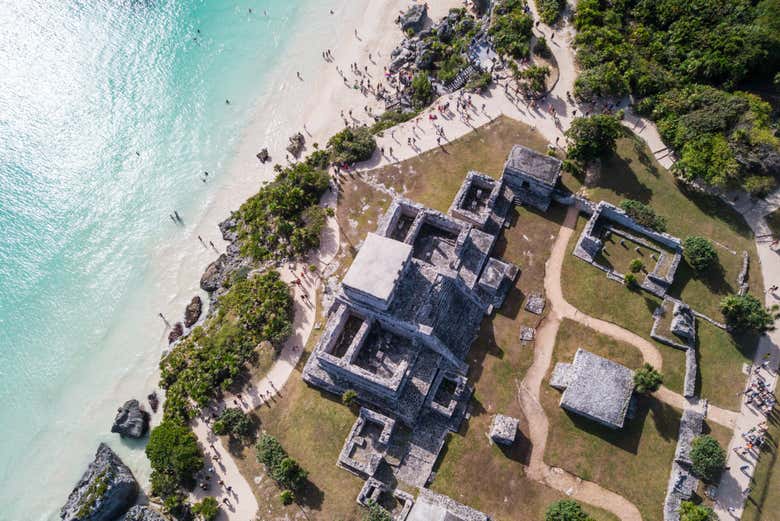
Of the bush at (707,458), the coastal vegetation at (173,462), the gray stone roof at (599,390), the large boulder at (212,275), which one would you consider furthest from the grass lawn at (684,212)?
the coastal vegetation at (173,462)

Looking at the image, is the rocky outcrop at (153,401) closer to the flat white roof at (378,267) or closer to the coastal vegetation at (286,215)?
the coastal vegetation at (286,215)

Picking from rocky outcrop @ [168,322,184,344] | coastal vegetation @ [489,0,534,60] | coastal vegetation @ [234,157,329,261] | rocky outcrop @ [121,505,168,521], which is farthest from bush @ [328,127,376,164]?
rocky outcrop @ [121,505,168,521]

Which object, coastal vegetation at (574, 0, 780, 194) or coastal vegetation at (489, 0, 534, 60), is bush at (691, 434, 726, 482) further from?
coastal vegetation at (489, 0, 534, 60)

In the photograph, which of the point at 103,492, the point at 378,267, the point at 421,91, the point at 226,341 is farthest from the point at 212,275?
the point at 421,91

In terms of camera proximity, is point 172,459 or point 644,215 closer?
point 172,459

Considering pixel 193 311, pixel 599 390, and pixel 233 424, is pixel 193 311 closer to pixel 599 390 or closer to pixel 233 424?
pixel 233 424
